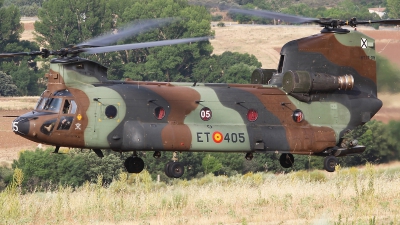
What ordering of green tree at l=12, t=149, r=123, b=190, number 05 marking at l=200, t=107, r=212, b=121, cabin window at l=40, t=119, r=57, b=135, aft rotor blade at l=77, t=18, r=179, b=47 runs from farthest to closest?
green tree at l=12, t=149, r=123, b=190 < aft rotor blade at l=77, t=18, r=179, b=47 < number 05 marking at l=200, t=107, r=212, b=121 < cabin window at l=40, t=119, r=57, b=135

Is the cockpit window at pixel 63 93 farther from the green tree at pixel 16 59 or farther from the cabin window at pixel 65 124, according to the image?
the green tree at pixel 16 59

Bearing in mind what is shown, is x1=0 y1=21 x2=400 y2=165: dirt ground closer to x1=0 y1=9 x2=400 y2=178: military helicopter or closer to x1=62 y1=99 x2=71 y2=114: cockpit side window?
x1=0 y1=9 x2=400 y2=178: military helicopter

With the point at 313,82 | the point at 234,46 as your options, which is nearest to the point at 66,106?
the point at 313,82

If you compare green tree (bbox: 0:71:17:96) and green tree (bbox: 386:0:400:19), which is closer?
green tree (bbox: 0:71:17:96)

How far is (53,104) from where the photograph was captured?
2484cm

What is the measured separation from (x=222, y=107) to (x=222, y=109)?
59 millimetres

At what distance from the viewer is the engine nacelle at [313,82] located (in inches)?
1059

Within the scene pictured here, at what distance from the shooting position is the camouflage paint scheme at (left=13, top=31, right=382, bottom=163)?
81.2ft

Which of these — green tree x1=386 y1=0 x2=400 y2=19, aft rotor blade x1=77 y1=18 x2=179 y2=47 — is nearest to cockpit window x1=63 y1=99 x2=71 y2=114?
aft rotor blade x1=77 y1=18 x2=179 y2=47

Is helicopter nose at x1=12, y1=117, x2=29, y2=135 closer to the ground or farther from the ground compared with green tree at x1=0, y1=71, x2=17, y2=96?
closer to the ground

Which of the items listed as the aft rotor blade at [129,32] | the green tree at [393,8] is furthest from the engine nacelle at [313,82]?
the green tree at [393,8]

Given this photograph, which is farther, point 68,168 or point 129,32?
point 68,168

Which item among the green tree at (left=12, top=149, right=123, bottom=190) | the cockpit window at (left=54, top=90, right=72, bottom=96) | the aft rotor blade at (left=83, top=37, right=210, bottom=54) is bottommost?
the green tree at (left=12, top=149, right=123, bottom=190)

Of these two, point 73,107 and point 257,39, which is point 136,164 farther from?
point 257,39
